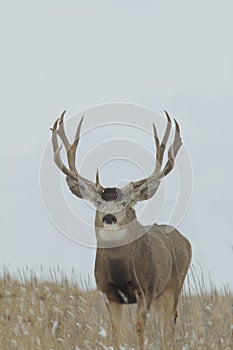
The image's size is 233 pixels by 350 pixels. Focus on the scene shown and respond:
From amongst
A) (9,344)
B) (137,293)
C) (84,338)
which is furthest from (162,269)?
(9,344)

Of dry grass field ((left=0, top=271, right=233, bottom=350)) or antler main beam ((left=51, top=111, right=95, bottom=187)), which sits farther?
antler main beam ((left=51, top=111, right=95, bottom=187))

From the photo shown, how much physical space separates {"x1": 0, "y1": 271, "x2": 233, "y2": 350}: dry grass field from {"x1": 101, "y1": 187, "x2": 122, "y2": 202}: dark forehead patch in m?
1.01

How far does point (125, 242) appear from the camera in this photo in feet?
25.3

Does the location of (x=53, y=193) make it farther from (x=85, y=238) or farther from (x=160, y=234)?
(x=160, y=234)

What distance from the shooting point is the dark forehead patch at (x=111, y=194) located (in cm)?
738

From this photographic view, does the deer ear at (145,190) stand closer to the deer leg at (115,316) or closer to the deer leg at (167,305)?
the deer leg at (115,316)

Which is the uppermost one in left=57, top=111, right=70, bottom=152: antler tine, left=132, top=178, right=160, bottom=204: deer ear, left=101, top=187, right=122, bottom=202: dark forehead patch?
left=57, top=111, right=70, bottom=152: antler tine

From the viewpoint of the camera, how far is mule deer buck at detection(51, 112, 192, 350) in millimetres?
7402

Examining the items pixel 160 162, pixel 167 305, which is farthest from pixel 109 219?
pixel 167 305

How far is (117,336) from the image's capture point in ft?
24.5

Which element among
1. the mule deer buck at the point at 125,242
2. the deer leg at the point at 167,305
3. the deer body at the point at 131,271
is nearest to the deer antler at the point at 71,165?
the mule deer buck at the point at 125,242

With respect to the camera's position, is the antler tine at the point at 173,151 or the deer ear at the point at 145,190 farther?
the antler tine at the point at 173,151

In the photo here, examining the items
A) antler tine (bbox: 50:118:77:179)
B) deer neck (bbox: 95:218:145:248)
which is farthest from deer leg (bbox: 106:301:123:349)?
antler tine (bbox: 50:118:77:179)

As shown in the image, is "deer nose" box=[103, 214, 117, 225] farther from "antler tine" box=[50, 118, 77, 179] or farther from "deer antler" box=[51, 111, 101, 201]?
"antler tine" box=[50, 118, 77, 179]
